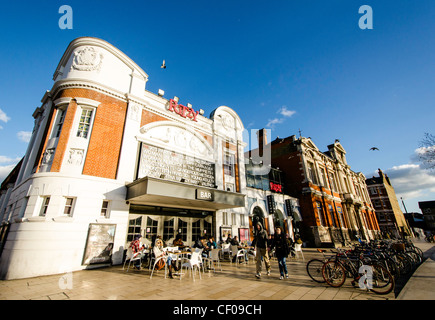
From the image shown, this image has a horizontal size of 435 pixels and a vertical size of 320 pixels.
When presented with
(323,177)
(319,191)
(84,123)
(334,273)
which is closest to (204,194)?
(334,273)

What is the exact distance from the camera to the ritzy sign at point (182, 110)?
14.3m

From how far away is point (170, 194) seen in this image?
32.0 feet

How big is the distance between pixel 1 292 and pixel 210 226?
10.6 m

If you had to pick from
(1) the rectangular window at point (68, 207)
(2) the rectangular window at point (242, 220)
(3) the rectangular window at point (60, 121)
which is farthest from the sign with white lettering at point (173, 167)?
(3) the rectangular window at point (60, 121)

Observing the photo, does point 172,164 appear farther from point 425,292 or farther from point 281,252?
point 425,292

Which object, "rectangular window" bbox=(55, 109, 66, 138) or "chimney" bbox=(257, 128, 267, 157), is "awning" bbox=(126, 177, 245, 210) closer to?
"rectangular window" bbox=(55, 109, 66, 138)

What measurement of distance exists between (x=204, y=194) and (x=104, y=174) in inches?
217

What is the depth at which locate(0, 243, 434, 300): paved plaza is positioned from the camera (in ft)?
15.3

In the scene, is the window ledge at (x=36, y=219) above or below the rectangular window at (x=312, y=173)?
below

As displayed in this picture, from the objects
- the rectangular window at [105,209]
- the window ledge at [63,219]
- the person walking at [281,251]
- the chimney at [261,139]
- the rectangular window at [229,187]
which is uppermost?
the chimney at [261,139]

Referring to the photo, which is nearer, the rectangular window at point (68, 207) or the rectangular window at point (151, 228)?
the rectangular window at point (68, 207)

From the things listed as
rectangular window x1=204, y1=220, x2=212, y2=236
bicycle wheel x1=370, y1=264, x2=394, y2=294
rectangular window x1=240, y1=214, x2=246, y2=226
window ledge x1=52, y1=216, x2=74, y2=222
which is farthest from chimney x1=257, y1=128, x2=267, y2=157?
window ledge x1=52, y1=216, x2=74, y2=222

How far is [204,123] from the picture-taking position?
16250 millimetres

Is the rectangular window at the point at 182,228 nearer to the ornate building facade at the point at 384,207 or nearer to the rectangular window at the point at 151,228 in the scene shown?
the rectangular window at the point at 151,228
